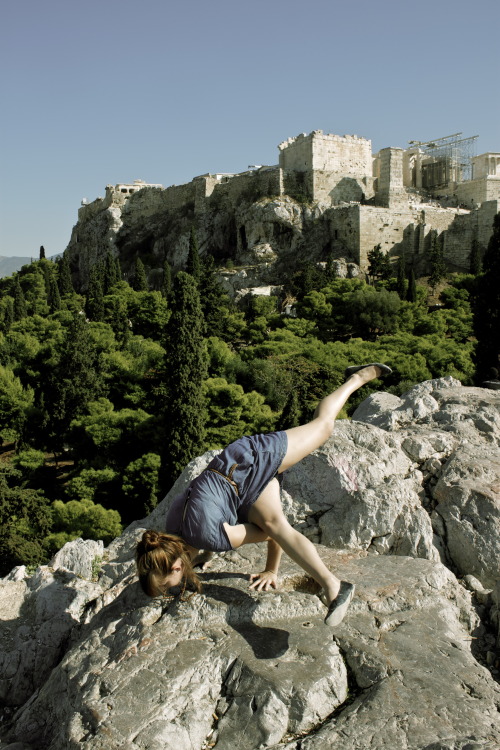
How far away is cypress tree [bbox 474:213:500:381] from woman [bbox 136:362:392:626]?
544 inches

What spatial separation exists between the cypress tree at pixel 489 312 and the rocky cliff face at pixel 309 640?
12.5 meters

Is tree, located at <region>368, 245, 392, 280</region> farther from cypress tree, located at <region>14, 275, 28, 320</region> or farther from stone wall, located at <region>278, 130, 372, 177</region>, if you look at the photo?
cypress tree, located at <region>14, 275, 28, 320</region>

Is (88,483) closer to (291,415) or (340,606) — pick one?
(291,415)

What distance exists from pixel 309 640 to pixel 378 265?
3048 centimetres

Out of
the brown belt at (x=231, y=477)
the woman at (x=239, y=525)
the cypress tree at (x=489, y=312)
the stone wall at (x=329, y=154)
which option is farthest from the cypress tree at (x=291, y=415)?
the stone wall at (x=329, y=154)

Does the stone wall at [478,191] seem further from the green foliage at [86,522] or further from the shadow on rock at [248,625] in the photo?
the shadow on rock at [248,625]

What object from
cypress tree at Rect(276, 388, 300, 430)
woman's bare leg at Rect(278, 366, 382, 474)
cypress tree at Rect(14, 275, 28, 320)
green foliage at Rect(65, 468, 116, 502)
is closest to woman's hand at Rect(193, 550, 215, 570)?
woman's bare leg at Rect(278, 366, 382, 474)

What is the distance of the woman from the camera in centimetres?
293

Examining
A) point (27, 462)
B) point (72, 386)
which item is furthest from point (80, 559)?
point (72, 386)

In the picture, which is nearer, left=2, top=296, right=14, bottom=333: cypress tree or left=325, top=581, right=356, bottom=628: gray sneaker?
left=325, top=581, right=356, bottom=628: gray sneaker

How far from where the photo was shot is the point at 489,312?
1648 centimetres

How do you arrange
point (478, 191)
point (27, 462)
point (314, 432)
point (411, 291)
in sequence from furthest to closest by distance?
point (478, 191)
point (411, 291)
point (27, 462)
point (314, 432)

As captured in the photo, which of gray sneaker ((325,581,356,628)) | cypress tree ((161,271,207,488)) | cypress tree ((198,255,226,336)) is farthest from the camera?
cypress tree ((198,255,226,336))

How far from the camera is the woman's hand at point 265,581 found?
318 cm
